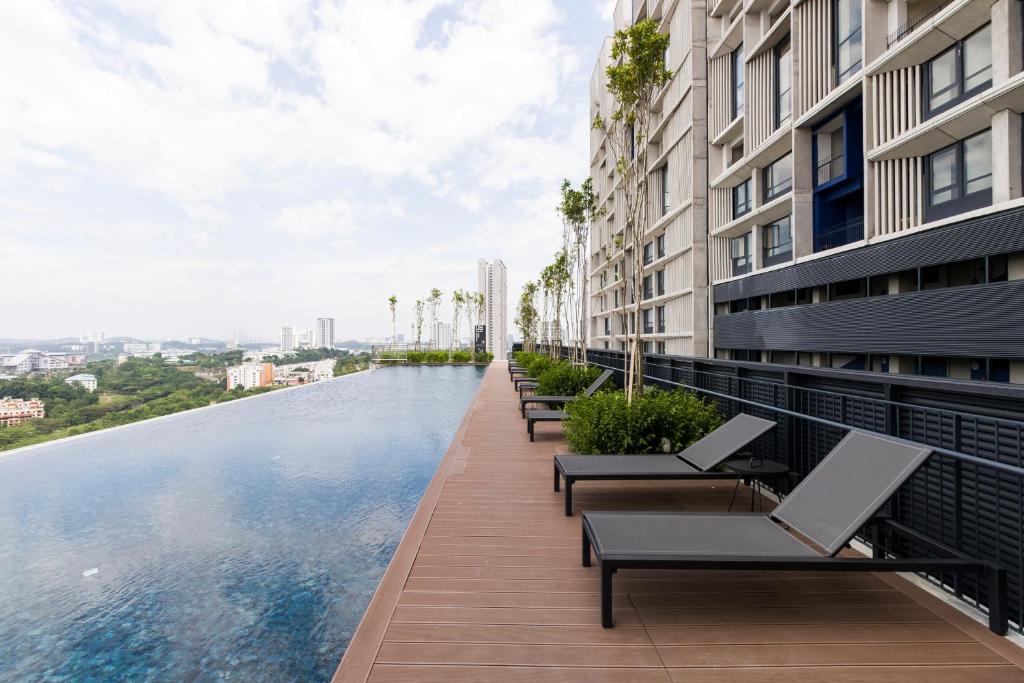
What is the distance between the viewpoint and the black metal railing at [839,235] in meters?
14.4

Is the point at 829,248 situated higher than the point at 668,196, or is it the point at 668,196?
the point at 668,196

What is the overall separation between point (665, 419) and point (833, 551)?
321 centimetres

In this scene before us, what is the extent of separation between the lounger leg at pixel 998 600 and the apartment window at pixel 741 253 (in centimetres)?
1807

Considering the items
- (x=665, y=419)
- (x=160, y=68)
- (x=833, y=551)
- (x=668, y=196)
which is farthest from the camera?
A: (x=668, y=196)

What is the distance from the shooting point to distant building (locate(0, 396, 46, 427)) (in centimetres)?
934

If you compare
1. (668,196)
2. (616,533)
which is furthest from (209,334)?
(616,533)

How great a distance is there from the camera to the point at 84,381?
540 inches

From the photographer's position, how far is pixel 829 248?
1515cm

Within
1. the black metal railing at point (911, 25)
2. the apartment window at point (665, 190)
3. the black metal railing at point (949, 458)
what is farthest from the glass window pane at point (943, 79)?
the black metal railing at point (949, 458)

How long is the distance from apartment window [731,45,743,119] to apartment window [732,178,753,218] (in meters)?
2.51

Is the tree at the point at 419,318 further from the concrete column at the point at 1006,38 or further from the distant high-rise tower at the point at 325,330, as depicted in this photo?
the concrete column at the point at 1006,38

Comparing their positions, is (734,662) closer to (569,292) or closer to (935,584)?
(935,584)

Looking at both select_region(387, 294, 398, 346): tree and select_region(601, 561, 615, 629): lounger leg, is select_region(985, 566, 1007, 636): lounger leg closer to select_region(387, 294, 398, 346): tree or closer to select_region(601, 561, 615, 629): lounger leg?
select_region(601, 561, 615, 629): lounger leg

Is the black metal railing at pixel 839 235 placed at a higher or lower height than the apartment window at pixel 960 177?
lower
